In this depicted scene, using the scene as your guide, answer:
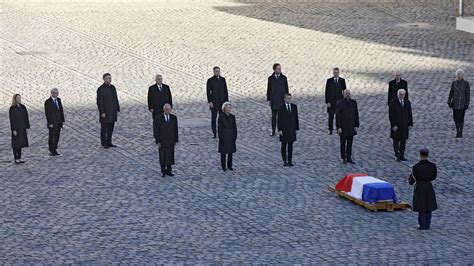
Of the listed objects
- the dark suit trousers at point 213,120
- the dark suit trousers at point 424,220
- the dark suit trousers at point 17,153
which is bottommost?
the dark suit trousers at point 424,220

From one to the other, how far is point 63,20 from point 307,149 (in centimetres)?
2330

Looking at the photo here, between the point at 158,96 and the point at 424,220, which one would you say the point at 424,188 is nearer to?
the point at 424,220

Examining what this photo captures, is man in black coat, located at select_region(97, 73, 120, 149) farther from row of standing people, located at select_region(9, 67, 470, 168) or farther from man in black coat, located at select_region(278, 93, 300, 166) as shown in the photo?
man in black coat, located at select_region(278, 93, 300, 166)

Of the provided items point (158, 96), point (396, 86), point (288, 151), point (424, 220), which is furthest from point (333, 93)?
point (424, 220)

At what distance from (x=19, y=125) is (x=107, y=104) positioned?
233 cm

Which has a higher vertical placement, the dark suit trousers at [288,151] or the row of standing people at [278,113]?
the row of standing people at [278,113]

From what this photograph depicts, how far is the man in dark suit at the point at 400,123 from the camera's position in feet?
90.5

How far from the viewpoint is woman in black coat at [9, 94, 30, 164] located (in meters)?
28.1

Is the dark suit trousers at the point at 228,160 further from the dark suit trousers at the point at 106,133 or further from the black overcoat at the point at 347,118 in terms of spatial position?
the dark suit trousers at the point at 106,133

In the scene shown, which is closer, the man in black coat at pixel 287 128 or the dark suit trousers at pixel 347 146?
the man in black coat at pixel 287 128

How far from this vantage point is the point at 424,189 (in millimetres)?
21797

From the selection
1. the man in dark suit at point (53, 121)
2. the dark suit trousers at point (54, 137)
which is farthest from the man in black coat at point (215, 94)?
the dark suit trousers at point (54, 137)

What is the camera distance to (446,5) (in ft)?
176

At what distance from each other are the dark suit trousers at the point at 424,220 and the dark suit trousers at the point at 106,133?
9.86 m
